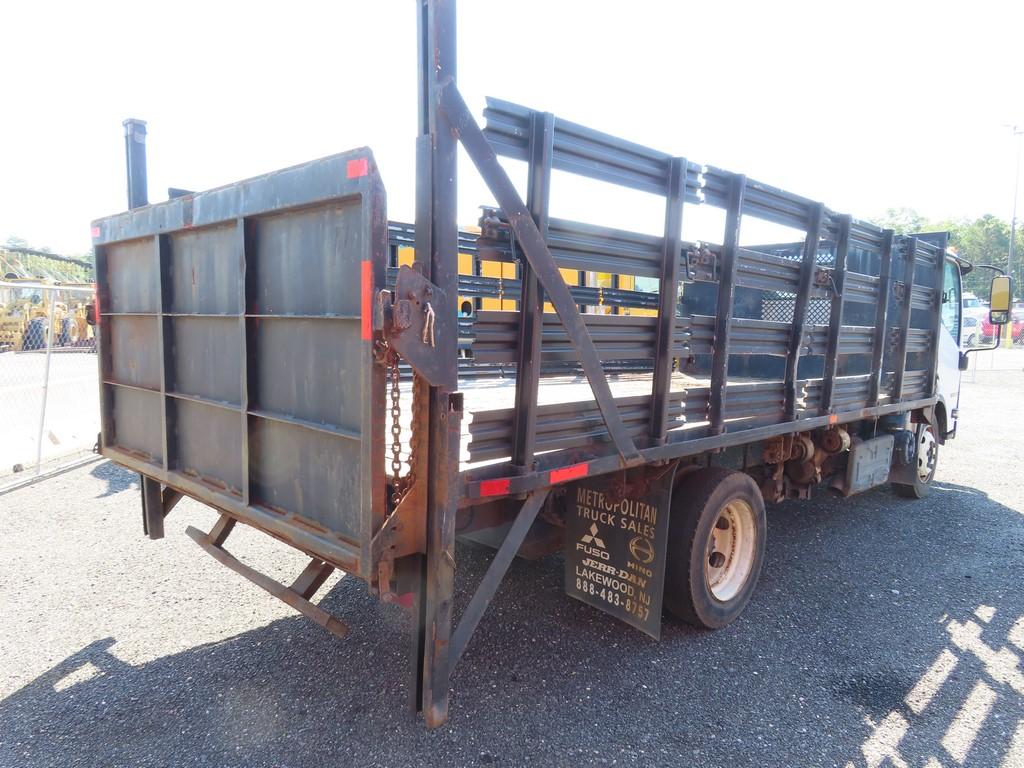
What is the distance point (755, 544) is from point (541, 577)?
145 centimetres

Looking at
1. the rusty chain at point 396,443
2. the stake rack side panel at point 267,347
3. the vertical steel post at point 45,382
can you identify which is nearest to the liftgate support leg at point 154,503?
the stake rack side panel at point 267,347

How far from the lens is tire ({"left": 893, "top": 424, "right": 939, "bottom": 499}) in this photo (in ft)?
19.9

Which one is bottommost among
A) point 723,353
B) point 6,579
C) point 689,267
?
point 6,579

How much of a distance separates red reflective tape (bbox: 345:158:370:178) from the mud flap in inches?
73.8

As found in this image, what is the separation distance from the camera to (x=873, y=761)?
264 centimetres

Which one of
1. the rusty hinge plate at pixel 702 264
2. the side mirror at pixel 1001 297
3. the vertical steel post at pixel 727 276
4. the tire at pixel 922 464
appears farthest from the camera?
the tire at pixel 922 464

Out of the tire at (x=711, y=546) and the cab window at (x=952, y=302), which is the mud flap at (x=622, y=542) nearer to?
the tire at (x=711, y=546)

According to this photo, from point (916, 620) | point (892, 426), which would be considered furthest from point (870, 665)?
point (892, 426)

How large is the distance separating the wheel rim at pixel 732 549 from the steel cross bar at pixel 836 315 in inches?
34.7

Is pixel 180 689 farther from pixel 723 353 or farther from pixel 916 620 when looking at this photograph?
pixel 916 620

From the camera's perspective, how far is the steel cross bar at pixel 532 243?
217 cm

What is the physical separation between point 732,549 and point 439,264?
288cm

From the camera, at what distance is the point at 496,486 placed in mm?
2420

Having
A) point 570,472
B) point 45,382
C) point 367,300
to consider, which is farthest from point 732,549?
point 45,382
